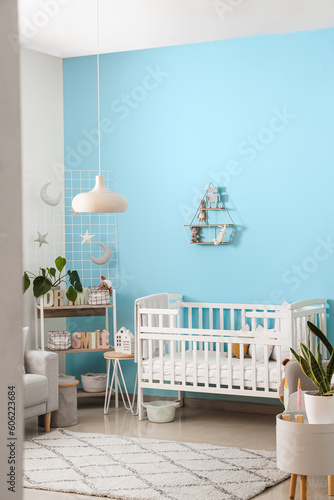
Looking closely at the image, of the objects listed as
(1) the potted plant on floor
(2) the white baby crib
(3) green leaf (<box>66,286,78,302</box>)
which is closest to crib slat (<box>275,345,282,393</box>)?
(2) the white baby crib

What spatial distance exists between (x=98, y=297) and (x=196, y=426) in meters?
1.33

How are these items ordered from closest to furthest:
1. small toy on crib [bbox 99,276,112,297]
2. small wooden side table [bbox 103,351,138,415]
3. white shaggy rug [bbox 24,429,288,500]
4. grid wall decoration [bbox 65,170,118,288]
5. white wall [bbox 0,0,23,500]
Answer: white wall [bbox 0,0,23,500], white shaggy rug [bbox 24,429,288,500], small wooden side table [bbox 103,351,138,415], small toy on crib [bbox 99,276,112,297], grid wall decoration [bbox 65,170,118,288]

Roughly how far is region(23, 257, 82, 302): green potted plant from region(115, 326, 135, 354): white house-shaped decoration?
49 cm

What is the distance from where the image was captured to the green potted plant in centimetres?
488

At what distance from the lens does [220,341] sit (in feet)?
14.1

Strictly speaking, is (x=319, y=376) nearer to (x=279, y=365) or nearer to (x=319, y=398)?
(x=319, y=398)

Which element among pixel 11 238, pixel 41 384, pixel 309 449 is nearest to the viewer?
pixel 11 238

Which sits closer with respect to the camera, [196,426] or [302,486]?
[302,486]

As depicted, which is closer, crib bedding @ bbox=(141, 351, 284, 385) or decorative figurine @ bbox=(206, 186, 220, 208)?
crib bedding @ bbox=(141, 351, 284, 385)

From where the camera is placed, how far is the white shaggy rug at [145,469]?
10.1ft

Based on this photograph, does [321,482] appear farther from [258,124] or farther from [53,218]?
[53,218]

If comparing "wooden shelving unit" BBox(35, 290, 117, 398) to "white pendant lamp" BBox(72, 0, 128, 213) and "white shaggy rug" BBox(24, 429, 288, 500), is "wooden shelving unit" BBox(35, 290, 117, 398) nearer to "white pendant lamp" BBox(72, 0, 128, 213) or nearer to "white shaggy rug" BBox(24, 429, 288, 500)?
"white shaggy rug" BBox(24, 429, 288, 500)

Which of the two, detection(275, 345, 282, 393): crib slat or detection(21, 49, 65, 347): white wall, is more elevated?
detection(21, 49, 65, 347): white wall

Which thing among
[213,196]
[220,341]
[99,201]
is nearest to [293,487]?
[220,341]
